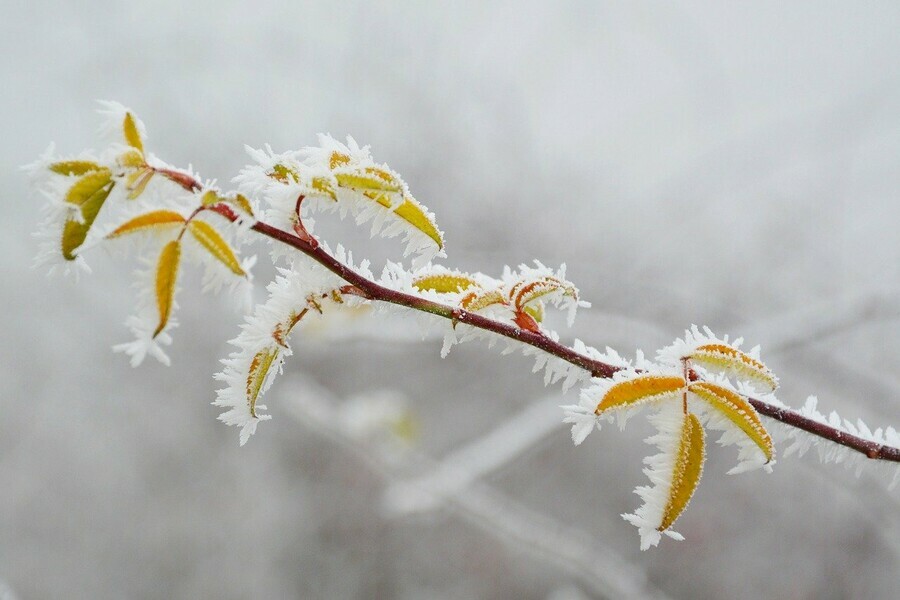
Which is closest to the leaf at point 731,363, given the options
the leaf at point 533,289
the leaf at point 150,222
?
the leaf at point 533,289

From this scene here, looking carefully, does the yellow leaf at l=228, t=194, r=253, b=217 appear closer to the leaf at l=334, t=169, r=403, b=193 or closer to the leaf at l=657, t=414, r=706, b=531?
the leaf at l=334, t=169, r=403, b=193

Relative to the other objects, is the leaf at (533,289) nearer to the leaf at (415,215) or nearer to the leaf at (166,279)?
the leaf at (415,215)

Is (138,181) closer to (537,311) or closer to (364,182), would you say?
(364,182)

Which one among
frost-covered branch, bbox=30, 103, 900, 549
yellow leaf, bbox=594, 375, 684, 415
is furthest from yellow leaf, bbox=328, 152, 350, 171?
yellow leaf, bbox=594, 375, 684, 415

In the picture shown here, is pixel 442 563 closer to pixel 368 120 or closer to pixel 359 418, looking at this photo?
pixel 359 418

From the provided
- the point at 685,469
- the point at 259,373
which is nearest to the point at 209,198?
the point at 259,373

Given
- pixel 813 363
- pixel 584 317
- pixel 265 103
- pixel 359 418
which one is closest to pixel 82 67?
pixel 265 103
